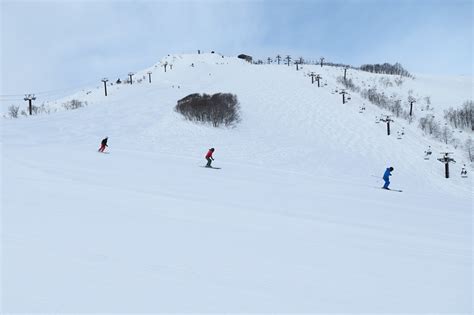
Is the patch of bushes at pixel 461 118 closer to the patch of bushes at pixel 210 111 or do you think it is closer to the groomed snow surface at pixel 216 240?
the patch of bushes at pixel 210 111

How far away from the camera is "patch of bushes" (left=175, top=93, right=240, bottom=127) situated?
33062mm

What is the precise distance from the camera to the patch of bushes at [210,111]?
33062mm

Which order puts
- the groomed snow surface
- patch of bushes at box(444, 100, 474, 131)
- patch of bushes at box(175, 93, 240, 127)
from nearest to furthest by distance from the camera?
the groomed snow surface < patch of bushes at box(175, 93, 240, 127) < patch of bushes at box(444, 100, 474, 131)

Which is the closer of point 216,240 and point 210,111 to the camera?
point 216,240

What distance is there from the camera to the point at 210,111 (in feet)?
110

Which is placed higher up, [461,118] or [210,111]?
[461,118]

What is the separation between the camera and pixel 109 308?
420 cm

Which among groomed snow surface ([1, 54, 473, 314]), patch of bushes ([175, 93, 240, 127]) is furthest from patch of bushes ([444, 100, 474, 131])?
groomed snow surface ([1, 54, 473, 314])

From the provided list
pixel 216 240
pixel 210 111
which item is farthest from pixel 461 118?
pixel 216 240

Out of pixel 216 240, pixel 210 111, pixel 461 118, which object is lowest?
pixel 216 240

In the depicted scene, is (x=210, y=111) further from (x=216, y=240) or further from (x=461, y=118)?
(x=461, y=118)

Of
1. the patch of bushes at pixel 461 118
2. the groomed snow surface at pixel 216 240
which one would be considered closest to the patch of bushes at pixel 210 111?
the groomed snow surface at pixel 216 240

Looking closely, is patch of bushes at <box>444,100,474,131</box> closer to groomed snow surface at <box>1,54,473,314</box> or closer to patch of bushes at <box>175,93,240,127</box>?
patch of bushes at <box>175,93,240,127</box>

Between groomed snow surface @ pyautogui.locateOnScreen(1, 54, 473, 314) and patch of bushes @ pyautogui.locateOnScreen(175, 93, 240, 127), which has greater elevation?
patch of bushes @ pyautogui.locateOnScreen(175, 93, 240, 127)
